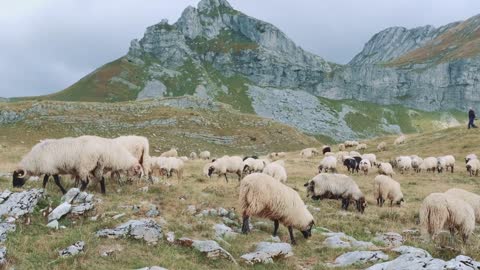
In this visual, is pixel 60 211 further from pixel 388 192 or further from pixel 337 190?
pixel 388 192

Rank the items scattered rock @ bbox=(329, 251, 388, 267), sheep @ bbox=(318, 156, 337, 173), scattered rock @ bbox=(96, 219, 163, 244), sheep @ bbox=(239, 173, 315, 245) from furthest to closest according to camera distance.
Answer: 1. sheep @ bbox=(318, 156, 337, 173)
2. sheep @ bbox=(239, 173, 315, 245)
3. scattered rock @ bbox=(96, 219, 163, 244)
4. scattered rock @ bbox=(329, 251, 388, 267)

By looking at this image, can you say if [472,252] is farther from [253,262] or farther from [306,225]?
[253,262]

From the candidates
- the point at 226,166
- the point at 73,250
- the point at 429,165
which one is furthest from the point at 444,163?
the point at 73,250

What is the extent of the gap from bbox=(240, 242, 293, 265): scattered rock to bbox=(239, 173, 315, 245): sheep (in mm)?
1812

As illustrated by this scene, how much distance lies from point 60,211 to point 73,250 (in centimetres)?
261

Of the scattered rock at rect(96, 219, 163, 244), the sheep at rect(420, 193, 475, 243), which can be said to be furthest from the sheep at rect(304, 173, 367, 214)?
the scattered rock at rect(96, 219, 163, 244)

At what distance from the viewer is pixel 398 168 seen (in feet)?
125

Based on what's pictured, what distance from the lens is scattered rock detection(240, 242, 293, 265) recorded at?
10399 mm

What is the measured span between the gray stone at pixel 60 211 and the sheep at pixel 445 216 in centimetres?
1063

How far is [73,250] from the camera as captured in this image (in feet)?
31.2

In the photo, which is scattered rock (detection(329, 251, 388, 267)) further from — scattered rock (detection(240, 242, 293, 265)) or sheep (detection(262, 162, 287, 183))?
sheep (detection(262, 162, 287, 183))

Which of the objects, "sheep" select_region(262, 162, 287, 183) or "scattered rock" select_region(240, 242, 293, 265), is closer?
"scattered rock" select_region(240, 242, 293, 265)

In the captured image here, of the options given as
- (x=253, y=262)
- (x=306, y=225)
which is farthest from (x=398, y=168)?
(x=253, y=262)

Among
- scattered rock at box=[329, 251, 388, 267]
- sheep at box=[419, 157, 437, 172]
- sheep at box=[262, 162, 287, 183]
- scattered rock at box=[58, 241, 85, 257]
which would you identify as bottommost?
Result: scattered rock at box=[329, 251, 388, 267]
